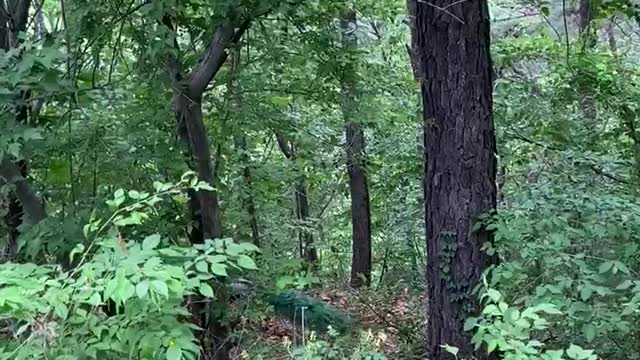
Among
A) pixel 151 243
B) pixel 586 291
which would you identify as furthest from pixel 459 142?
pixel 151 243

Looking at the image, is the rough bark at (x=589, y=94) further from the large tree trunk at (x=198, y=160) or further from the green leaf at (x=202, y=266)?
the green leaf at (x=202, y=266)

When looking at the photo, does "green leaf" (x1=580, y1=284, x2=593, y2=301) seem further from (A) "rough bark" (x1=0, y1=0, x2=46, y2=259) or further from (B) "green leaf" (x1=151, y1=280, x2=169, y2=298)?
(A) "rough bark" (x1=0, y1=0, x2=46, y2=259)

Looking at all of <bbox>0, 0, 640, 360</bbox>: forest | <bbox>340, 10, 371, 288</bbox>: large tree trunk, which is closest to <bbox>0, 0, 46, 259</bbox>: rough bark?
<bbox>0, 0, 640, 360</bbox>: forest

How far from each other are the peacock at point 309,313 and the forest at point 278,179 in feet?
0.09

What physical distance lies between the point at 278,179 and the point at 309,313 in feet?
3.88

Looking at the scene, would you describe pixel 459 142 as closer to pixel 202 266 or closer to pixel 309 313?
pixel 202 266

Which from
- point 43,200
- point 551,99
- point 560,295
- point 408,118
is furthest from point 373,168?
point 560,295

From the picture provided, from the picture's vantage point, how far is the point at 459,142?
12.3 feet

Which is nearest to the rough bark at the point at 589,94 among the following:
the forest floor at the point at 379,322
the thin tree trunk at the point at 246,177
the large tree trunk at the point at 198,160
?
the forest floor at the point at 379,322

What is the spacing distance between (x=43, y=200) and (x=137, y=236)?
0.65 metres

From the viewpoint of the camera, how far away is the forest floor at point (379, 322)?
5.09 meters

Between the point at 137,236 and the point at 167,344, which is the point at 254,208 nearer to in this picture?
the point at 137,236

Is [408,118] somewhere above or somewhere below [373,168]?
above

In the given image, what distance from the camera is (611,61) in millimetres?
5184
